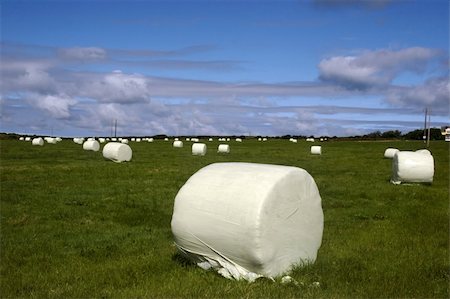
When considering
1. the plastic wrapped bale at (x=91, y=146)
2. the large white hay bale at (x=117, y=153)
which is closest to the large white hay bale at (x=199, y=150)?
the large white hay bale at (x=117, y=153)

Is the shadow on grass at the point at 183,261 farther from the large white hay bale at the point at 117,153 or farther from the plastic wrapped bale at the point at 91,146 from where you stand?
the plastic wrapped bale at the point at 91,146

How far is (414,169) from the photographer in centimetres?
2005

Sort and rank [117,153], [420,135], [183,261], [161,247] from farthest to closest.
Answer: [420,135]
[117,153]
[161,247]
[183,261]

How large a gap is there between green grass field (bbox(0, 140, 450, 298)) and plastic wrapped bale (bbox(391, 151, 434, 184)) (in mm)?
2204

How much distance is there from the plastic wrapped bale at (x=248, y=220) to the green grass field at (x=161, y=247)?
270 millimetres

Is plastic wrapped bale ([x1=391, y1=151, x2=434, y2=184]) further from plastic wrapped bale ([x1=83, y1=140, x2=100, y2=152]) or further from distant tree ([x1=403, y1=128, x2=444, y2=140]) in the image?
distant tree ([x1=403, y1=128, x2=444, y2=140])

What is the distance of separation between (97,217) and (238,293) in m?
6.54

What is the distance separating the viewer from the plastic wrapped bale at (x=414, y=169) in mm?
20031

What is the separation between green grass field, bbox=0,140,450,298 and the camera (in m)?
6.96

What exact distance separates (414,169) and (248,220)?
14.7 m

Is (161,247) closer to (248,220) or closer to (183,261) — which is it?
(183,261)

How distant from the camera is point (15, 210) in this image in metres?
12.9

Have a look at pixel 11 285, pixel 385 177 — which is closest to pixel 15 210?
pixel 11 285

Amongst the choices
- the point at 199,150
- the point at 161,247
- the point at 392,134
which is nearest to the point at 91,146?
the point at 199,150
